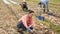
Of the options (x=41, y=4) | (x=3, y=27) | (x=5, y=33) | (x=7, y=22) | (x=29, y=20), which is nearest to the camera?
(x=29, y=20)

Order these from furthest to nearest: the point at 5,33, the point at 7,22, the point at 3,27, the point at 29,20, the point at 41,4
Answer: the point at 41,4, the point at 7,22, the point at 3,27, the point at 5,33, the point at 29,20

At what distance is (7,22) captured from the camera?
437 inches

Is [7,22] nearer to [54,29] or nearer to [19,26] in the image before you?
[54,29]

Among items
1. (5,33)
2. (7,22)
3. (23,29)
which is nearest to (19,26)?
(23,29)

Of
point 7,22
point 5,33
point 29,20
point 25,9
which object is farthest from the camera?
point 25,9

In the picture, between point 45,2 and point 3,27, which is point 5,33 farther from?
point 45,2

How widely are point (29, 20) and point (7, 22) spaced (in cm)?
377

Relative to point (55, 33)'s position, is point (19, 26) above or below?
above

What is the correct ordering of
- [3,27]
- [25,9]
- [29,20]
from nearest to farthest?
[29,20], [3,27], [25,9]

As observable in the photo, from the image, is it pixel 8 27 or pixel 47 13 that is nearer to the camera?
pixel 8 27

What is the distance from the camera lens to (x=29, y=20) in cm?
748

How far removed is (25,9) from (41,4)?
1.52 meters

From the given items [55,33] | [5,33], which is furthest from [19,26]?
[55,33]

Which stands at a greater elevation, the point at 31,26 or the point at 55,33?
the point at 31,26
